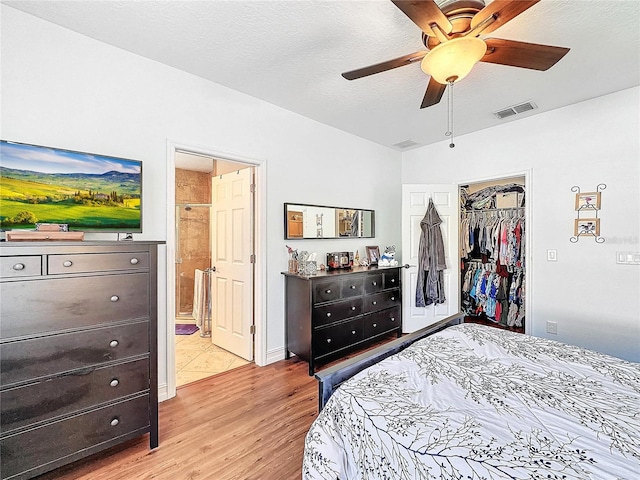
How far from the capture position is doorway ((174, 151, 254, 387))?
Result: 3090 mm

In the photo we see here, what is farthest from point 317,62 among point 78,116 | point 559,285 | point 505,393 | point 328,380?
point 559,285

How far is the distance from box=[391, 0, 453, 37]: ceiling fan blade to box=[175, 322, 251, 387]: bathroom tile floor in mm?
3161

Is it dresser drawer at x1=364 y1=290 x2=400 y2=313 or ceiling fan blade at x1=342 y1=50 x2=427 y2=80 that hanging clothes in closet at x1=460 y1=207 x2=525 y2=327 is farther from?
ceiling fan blade at x1=342 y1=50 x2=427 y2=80

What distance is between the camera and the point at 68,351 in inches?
60.6

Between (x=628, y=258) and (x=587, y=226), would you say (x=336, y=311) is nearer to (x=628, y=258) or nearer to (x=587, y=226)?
(x=587, y=226)

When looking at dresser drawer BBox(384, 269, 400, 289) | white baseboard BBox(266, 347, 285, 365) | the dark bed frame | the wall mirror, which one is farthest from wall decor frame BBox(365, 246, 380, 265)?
the dark bed frame

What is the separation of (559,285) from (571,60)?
2.16 m

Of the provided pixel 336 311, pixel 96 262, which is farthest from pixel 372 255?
pixel 96 262

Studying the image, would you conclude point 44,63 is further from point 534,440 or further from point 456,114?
point 456,114

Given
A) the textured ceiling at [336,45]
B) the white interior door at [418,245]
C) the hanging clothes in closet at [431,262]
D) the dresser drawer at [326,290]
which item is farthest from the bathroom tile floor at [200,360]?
the textured ceiling at [336,45]

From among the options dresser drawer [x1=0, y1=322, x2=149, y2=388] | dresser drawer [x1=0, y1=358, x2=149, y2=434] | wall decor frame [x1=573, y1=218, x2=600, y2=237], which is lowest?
dresser drawer [x1=0, y1=358, x2=149, y2=434]

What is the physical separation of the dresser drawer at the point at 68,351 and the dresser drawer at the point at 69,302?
0.06 metres

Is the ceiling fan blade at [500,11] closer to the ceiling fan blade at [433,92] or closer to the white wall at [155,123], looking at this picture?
the ceiling fan blade at [433,92]

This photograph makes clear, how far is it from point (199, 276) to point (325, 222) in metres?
2.10
